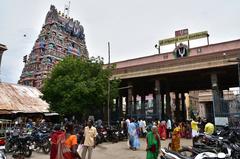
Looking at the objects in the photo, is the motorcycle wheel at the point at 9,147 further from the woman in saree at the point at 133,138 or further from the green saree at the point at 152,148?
the green saree at the point at 152,148

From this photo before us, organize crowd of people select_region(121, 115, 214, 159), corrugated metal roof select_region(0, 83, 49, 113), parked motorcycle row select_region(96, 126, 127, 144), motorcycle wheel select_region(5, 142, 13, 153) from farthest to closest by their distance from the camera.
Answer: corrugated metal roof select_region(0, 83, 49, 113) < parked motorcycle row select_region(96, 126, 127, 144) < motorcycle wheel select_region(5, 142, 13, 153) < crowd of people select_region(121, 115, 214, 159)

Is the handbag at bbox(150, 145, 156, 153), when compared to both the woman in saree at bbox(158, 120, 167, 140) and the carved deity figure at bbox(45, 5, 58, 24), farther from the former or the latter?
the carved deity figure at bbox(45, 5, 58, 24)

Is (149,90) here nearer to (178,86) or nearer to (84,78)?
(178,86)

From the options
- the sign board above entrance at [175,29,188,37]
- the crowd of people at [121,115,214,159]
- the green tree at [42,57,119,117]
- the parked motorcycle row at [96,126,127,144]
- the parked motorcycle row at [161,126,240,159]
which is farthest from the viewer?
the sign board above entrance at [175,29,188,37]

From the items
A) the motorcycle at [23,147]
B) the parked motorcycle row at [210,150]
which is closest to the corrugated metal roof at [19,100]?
the motorcycle at [23,147]

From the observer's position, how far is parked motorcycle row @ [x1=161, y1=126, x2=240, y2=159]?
718 cm

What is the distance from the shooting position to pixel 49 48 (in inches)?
2164

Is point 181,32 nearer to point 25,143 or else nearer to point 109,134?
point 109,134

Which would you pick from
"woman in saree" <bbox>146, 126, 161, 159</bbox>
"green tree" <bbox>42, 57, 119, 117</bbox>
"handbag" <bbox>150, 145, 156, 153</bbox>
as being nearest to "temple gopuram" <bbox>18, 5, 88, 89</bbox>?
"green tree" <bbox>42, 57, 119, 117</bbox>

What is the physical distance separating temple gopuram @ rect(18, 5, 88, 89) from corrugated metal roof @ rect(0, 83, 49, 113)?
63.8 feet

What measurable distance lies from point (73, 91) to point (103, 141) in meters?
6.34

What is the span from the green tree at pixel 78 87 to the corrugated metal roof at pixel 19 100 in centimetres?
339

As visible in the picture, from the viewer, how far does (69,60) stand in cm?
2550

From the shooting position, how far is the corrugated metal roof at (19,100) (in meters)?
26.1
